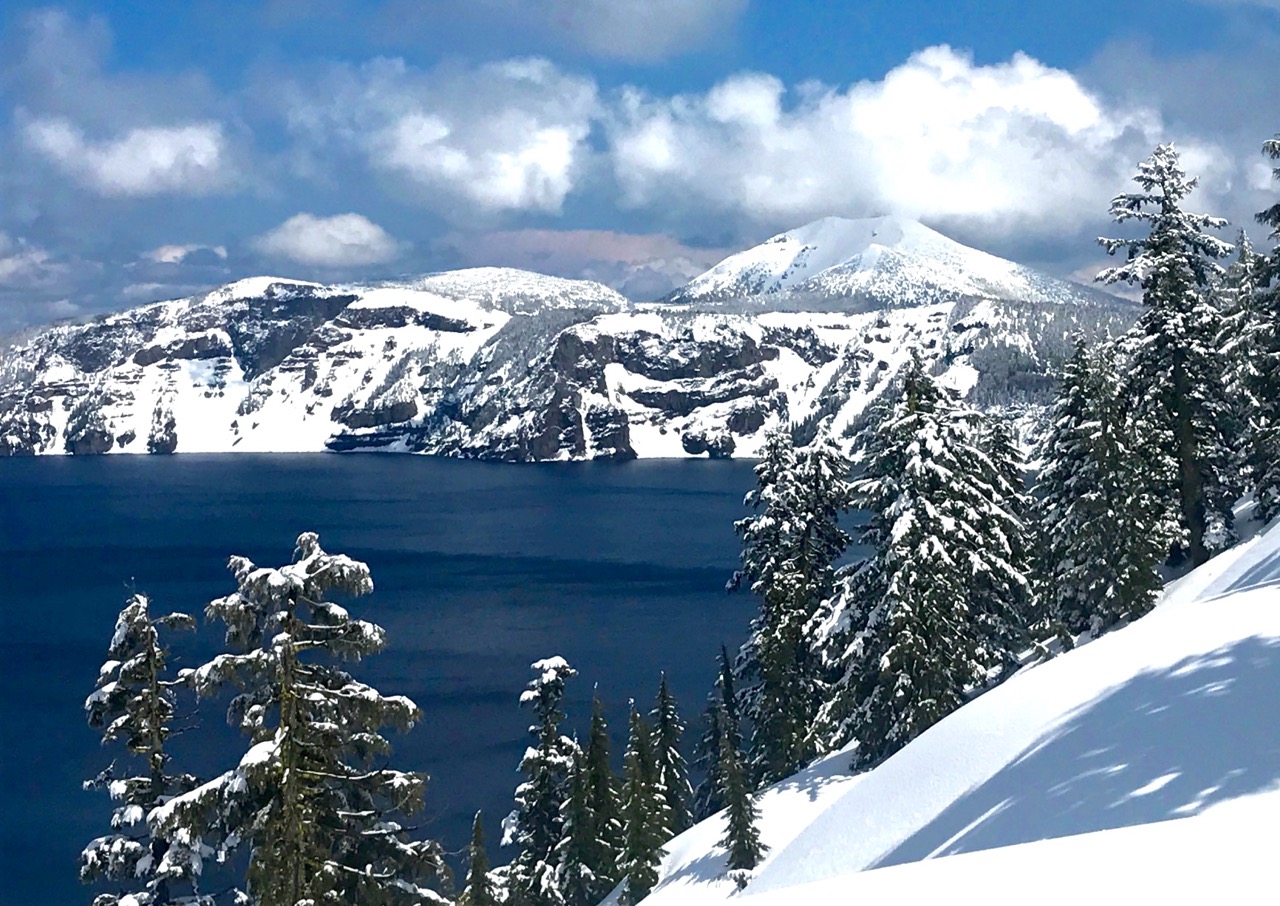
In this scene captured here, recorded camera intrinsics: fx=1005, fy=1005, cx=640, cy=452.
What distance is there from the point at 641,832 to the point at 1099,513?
1757 centimetres

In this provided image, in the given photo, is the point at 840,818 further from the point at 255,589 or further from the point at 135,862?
the point at 135,862

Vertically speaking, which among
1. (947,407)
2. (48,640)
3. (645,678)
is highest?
(947,407)

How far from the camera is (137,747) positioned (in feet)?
50.2

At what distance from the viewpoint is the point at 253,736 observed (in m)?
13.8

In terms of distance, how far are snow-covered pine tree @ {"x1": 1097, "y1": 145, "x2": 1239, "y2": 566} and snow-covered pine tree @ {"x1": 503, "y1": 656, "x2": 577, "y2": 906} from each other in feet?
69.7

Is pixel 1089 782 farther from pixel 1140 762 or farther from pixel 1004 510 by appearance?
pixel 1004 510

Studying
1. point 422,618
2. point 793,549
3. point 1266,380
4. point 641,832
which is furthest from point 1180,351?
point 422,618

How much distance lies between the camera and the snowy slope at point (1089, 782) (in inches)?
191

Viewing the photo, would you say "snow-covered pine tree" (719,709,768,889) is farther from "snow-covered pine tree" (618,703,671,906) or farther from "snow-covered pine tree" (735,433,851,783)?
"snow-covered pine tree" (735,433,851,783)

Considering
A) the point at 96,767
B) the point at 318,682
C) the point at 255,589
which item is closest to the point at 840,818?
the point at 318,682

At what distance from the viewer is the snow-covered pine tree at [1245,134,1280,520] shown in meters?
29.3

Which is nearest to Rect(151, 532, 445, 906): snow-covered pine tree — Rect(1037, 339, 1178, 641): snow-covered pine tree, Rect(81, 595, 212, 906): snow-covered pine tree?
Rect(81, 595, 212, 906): snow-covered pine tree

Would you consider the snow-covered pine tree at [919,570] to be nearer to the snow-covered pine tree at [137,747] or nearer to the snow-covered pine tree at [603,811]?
the snow-covered pine tree at [603,811]

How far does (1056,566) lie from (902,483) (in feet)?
44.2
